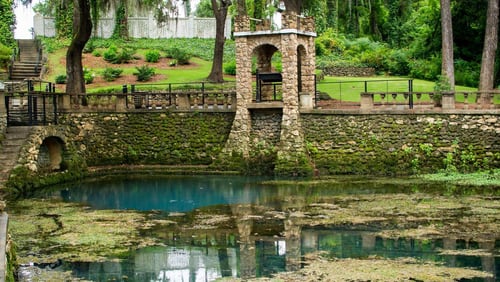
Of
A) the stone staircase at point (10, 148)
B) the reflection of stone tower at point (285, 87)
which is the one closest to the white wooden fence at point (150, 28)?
the reflection of stone tower at point (285, 87)

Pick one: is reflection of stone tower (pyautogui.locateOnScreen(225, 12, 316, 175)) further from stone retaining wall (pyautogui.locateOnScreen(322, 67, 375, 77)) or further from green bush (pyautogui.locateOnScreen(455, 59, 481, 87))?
stone retaining wall (pyautogui.locateOnScreen(322, 67, 375, 77))

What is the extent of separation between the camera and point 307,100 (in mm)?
32438

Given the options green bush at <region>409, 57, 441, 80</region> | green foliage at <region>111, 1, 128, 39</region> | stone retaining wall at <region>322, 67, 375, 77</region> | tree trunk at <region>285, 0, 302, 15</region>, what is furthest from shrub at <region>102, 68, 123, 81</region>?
green bush at <region>409, 57, 441, 80</region>

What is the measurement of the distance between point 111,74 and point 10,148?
621 inches

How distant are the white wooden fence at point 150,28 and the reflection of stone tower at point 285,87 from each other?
71.8 feet

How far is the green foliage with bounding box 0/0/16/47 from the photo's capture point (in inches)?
1907

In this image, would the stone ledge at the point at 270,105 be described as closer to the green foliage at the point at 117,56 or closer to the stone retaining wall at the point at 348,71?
the stone retaining wall at the point at 348,71

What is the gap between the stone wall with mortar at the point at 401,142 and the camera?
29.6 metres

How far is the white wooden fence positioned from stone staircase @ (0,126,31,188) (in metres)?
25.2

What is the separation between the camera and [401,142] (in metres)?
30.8

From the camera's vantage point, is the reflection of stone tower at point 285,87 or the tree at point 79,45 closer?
the reflection of stone tower at point 285,87

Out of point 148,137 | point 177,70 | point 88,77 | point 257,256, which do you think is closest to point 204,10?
point 177,70

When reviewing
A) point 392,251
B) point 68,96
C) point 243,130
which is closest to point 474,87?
point 243,130

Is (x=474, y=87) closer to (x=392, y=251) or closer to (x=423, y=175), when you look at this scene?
(x=423, y=175)
